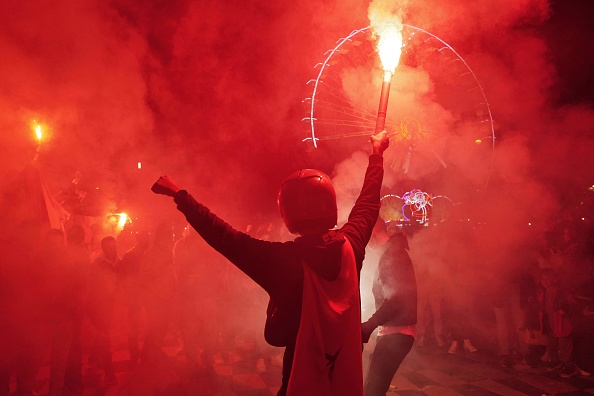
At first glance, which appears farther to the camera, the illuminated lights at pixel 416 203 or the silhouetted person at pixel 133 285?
the illuminated lights at pixel 416 203

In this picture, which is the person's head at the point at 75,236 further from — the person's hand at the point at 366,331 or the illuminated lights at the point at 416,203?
the illuminated lights at the point at 416,203

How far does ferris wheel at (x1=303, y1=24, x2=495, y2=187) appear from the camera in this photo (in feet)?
18.6

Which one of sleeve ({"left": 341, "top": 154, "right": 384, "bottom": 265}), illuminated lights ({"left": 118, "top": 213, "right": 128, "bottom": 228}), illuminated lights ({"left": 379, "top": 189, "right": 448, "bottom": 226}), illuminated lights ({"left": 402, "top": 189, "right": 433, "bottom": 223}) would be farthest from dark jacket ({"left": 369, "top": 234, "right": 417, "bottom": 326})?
illuminated lights ({"left": 402, "top": 189, "right": 433, "bottom": 223})

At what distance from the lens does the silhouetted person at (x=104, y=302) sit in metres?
5.49

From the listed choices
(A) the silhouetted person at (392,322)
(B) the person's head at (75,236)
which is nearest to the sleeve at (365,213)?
(A) the silhouetted person at (392,322)

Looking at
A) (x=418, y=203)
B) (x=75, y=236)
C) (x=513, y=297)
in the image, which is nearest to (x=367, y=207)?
(x=75, y=236)

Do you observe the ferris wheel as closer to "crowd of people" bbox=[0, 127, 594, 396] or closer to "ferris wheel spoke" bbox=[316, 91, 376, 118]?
"ferris wheel spoke" bbox=[316, 91, 376, 118]

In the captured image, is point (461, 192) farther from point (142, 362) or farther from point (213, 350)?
point (142, 362)

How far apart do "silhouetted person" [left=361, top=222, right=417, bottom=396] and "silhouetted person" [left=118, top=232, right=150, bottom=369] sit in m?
3.59

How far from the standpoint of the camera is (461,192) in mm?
8922

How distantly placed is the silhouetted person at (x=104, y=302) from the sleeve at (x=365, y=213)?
4.19 metres

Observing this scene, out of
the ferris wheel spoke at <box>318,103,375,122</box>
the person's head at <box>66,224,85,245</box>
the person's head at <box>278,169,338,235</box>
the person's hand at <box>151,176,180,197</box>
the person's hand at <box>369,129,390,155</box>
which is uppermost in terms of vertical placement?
the ferris wheel spoke at <box>318,103,375,122</box>

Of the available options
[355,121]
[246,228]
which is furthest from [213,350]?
[355,121]

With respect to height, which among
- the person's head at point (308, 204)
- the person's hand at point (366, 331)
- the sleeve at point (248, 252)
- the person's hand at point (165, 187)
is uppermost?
the person's hand at point (165, 187)
